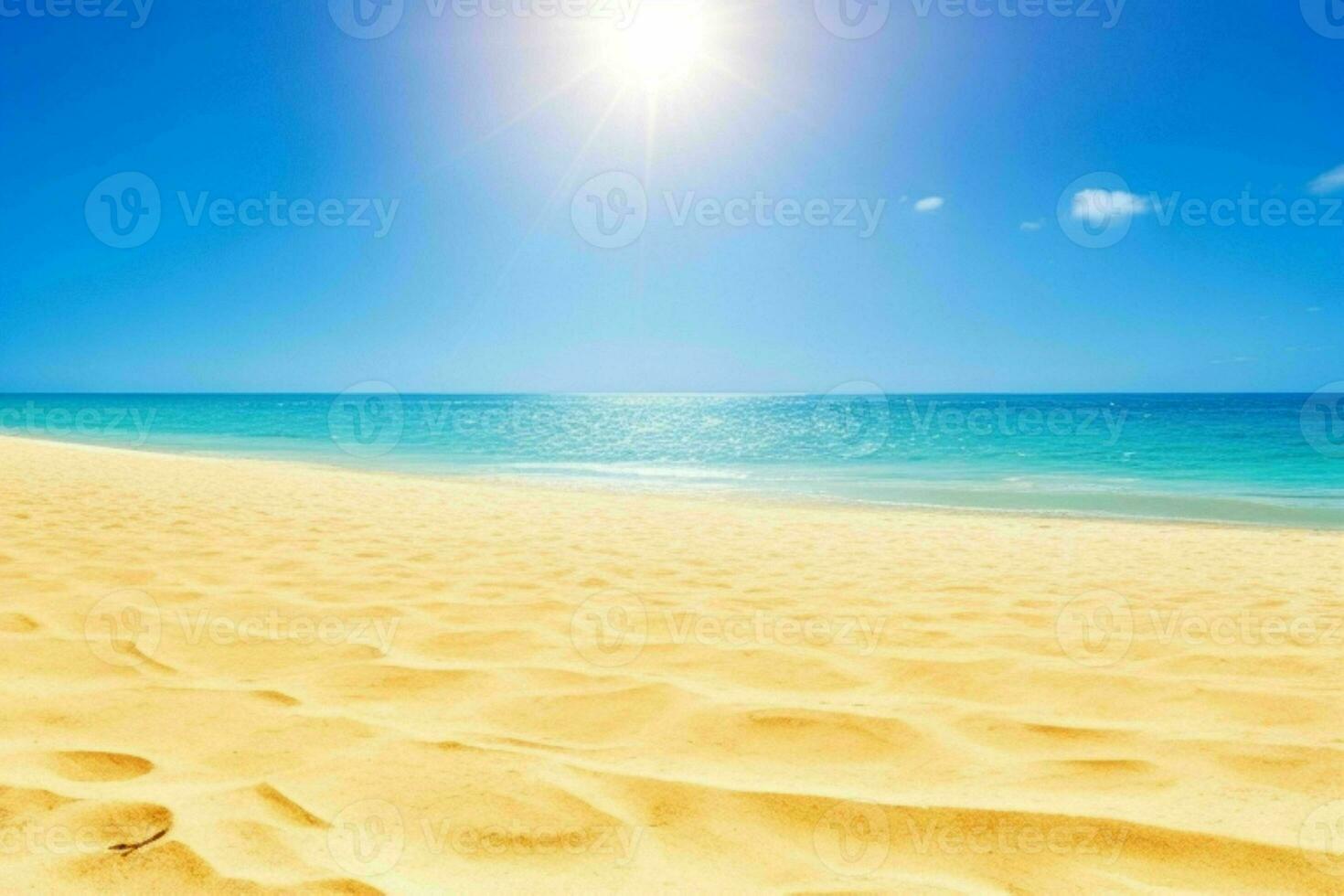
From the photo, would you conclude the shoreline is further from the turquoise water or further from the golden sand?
the golden sand

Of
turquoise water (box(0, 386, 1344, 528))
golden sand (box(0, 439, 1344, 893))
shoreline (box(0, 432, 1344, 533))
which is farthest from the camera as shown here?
turquoise water (box(0, 386, 1344, 528))

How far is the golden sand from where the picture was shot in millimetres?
1848

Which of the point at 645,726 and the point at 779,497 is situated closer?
the point at 645,726

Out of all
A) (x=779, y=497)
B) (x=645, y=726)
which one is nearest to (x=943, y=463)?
(x=779, y=497)

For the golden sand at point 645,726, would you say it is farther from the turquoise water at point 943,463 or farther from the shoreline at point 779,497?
the turquoise water at point 943,463

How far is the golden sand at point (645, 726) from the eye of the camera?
185cm

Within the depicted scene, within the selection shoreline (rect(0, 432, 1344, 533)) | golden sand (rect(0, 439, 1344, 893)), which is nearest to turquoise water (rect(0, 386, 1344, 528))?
shoreline (rect(0, 432, 1344, 533))

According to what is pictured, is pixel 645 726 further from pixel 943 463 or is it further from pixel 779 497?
pixel 943 463

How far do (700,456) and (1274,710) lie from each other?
23460mm

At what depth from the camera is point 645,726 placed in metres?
2.70

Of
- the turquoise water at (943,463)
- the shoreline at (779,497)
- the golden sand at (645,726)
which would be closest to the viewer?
the golden sand at (645,726)

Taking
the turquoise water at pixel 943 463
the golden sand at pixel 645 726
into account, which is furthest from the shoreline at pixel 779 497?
the golden sand at pixel 645 726

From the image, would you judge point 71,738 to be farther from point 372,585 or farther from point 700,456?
point 700,456

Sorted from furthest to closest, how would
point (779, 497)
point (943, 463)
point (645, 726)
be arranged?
point (943, 463)
point (779, 497)
point (645, 726)
